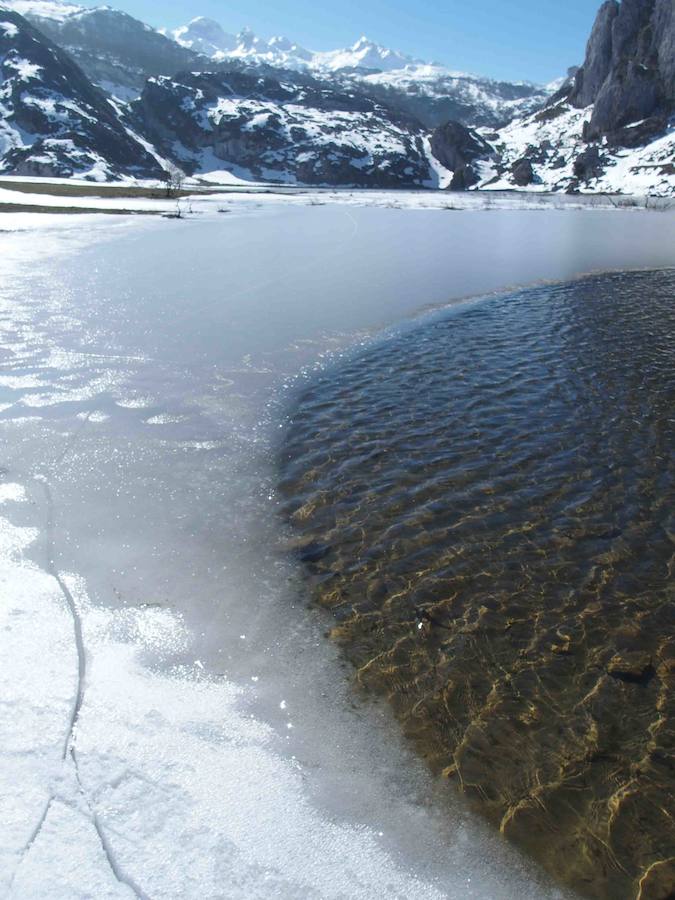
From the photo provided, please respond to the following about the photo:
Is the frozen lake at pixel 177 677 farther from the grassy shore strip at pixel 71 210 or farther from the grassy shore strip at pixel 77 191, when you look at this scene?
the grassy shore strip at pixel 77 191

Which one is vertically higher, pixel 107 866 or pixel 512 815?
pixel 107 866

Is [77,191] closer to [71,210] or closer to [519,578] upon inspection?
[71,210]

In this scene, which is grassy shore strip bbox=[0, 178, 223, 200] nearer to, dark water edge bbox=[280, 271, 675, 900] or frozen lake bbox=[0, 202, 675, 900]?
frozen lake bbox=[0, 202, 675, 900]

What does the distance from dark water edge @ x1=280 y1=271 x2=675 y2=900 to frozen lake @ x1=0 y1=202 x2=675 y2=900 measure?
21.9 inches

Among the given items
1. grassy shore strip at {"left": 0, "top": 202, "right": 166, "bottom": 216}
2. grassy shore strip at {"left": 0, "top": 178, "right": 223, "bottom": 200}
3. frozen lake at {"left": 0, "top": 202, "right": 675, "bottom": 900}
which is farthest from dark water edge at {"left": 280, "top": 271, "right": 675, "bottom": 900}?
grassy shore strip at {"left": 0, "top": 178, "right": 223, "bottom": 200}

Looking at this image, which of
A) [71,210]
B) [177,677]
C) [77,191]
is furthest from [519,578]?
[77,191]

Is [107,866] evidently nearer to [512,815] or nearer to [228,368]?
[512,815]

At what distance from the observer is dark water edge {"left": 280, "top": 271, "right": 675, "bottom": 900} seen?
4953 mm

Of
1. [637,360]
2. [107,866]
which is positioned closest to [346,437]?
[107,866]

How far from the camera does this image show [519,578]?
25.1 feet

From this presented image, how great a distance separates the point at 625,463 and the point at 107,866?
10.1m

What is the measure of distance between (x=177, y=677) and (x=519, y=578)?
451 cm

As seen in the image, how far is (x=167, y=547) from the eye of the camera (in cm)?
785

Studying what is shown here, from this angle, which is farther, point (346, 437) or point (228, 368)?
point (228, 368)
